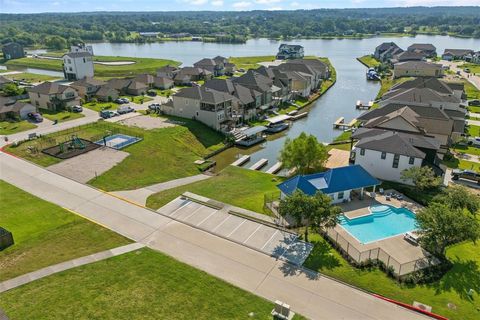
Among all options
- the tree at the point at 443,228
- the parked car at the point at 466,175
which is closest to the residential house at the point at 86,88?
the parked car at the point at 466,175

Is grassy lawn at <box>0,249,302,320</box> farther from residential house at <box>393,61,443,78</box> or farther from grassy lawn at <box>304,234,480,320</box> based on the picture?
residential house at <box>393,61,443,78</box>

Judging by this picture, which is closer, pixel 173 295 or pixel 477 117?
pixel 173 295

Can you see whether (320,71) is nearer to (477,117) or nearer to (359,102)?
(359,102)

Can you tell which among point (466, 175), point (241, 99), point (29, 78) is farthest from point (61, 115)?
point (466, 175)

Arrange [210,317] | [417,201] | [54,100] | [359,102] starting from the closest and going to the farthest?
[210,317], [417,201], [54,100], [359,102]

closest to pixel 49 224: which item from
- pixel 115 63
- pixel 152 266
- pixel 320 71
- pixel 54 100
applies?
pixel 152 266

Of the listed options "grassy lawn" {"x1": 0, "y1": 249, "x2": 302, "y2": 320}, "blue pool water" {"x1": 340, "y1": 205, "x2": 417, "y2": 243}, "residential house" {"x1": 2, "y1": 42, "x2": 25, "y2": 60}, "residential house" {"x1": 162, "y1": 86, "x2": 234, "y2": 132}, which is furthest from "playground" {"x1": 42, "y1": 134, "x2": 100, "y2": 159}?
"residential house" {"x1": 2, "y1": 42, "x2": 25, "y2": 60}
